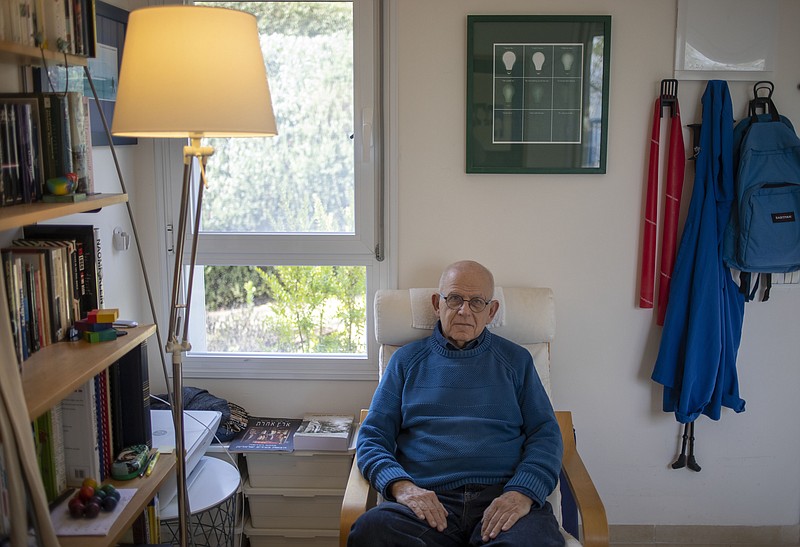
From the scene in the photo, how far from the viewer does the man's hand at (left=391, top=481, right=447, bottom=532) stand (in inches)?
85.6

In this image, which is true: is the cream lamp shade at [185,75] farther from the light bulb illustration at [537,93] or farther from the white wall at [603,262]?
the light bulb illustration at [537,93]

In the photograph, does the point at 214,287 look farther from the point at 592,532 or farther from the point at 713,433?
the point at 713,433

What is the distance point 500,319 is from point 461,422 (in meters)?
0.44

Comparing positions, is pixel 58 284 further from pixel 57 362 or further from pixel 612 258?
pixel 612 258

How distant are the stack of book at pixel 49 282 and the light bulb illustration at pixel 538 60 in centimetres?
162

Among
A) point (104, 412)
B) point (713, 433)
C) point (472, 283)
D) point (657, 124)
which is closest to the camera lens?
point (104, 412)

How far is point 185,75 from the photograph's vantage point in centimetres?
167

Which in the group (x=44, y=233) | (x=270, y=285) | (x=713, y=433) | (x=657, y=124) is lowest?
(x=713, y=433)

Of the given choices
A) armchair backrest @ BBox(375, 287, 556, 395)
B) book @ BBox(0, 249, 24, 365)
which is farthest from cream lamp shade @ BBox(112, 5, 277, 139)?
armchair backrest @ BBox(375, 287, 556, 395)

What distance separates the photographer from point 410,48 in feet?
9.24

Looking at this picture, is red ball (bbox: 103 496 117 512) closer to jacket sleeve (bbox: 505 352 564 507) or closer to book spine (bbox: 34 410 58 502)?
book spine (bbox: 34 410 58 502)

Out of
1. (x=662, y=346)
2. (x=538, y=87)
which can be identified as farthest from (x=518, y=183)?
(x=662, y=346)

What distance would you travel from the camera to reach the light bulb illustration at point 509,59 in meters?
2.79

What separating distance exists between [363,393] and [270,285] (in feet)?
1.86
